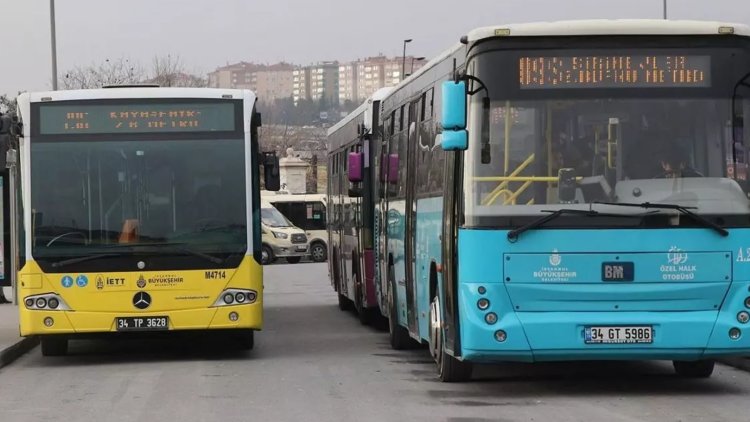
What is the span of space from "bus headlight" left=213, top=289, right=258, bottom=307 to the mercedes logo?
73 centimetres

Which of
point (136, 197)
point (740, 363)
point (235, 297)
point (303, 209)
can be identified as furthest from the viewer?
point (303, 209)

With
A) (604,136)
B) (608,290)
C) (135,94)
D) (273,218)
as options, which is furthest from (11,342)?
(273,218)

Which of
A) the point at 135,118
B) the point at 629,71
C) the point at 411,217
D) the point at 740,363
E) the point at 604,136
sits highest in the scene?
the point at 629,71

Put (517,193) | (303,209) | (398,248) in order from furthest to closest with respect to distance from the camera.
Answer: (303,209) → (398,248) → (517,193)

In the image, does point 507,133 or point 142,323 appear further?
point 142,323

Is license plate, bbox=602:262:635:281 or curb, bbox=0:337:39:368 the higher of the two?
license plate, bbox=602:262:635:281

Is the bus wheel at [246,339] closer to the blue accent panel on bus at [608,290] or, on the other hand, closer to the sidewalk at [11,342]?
the sidewalk at [11,342]

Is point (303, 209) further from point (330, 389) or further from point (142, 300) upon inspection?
point (330, 389)

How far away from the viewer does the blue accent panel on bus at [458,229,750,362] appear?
35.6 ft

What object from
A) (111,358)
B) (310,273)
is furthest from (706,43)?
(310,273)

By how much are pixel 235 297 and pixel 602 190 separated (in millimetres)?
5386

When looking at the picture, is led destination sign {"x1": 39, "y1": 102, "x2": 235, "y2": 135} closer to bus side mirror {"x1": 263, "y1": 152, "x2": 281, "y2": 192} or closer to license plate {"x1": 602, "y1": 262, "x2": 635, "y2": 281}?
bus side mirror {"x1": 263, "y1": 152, "x2": 281, "y2": 192}

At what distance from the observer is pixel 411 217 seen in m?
14.1

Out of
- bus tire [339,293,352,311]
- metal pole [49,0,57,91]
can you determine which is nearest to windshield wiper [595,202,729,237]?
bus tire [339,293,352,311]
